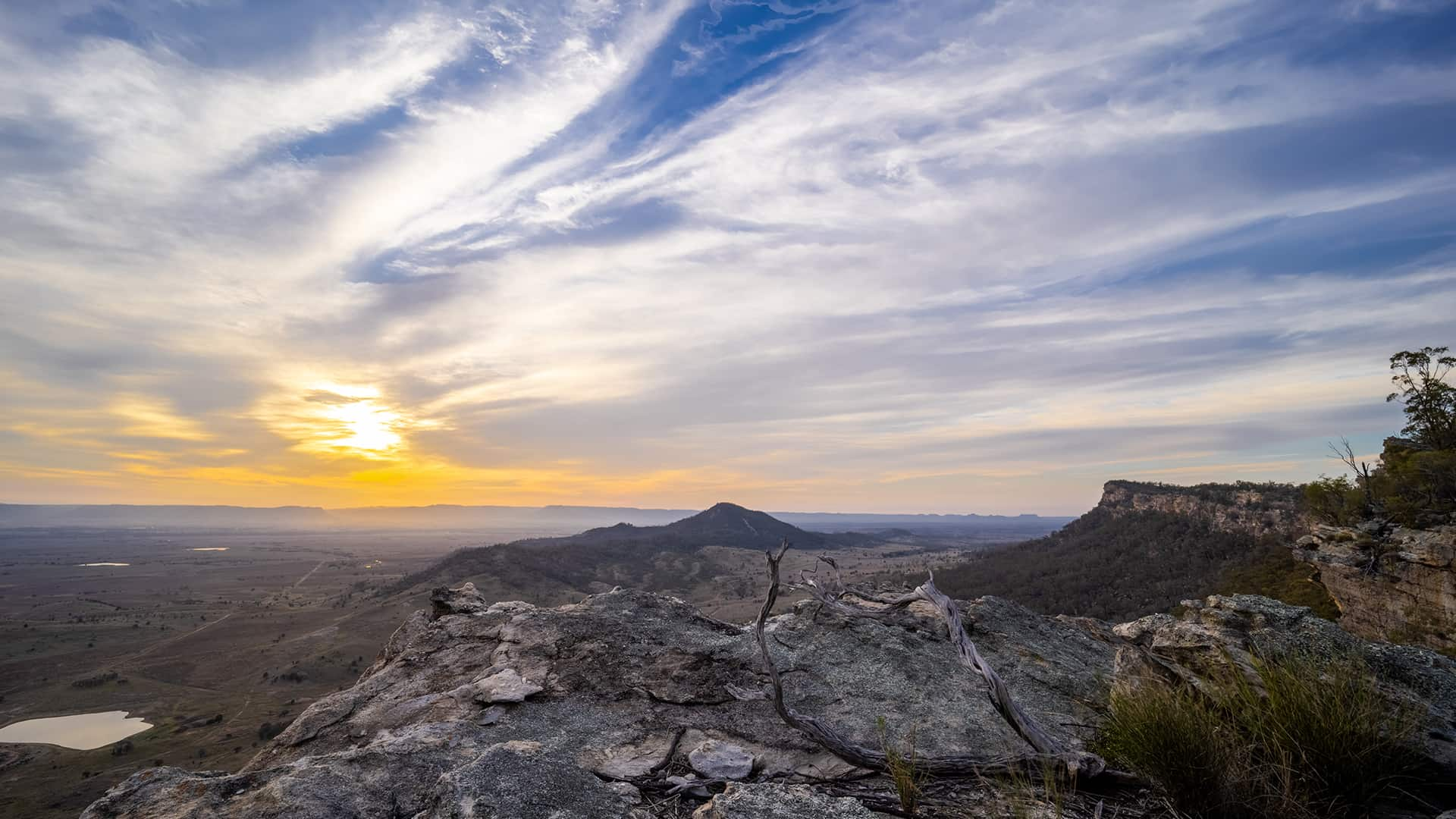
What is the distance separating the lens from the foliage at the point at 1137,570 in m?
38.8

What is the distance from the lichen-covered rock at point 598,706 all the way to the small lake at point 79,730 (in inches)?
2144

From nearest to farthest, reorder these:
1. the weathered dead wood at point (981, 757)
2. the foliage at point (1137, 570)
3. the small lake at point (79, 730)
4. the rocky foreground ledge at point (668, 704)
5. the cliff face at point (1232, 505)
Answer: the rocky foreground ledge at point (668, 704)
the weathered dead wood at point (981, 757)
the foliage at point (1137, 570)
the small lake at point (79, 730)
the cliff face at point (1232, 505)

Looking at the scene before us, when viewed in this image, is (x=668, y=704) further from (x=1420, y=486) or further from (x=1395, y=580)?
(x=1420, y=486)

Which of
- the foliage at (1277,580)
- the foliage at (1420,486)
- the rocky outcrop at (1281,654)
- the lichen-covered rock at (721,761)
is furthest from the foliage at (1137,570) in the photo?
the lichen-covered rock at (721,761)

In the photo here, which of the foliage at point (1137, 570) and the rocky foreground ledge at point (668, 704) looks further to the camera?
the foliage at point (1137, 570)

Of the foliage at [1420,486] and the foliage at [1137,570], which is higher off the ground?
the foliage at [1420,486]

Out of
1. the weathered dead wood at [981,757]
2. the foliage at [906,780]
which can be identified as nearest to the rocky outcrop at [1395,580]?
the weathered dead wood at [981,757]

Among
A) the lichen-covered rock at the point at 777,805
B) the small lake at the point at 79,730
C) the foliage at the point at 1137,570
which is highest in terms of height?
the lichen-covered rock at the point at 777,805

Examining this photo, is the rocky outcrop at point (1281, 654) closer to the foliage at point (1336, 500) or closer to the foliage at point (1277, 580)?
the foliage at point (1277, 580)

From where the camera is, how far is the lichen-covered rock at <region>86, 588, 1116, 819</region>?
170 inches

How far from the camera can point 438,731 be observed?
585 centimetres

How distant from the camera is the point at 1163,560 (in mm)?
60250

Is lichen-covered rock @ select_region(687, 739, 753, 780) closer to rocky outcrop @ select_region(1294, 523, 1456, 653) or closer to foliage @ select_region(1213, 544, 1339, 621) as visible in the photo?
rocky outcrop @ select_region(1294, 523, 1456, 653)

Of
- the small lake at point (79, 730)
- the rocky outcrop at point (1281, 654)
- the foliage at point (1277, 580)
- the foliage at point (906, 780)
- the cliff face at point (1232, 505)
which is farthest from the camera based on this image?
the cliff face at point (1232, 505)
